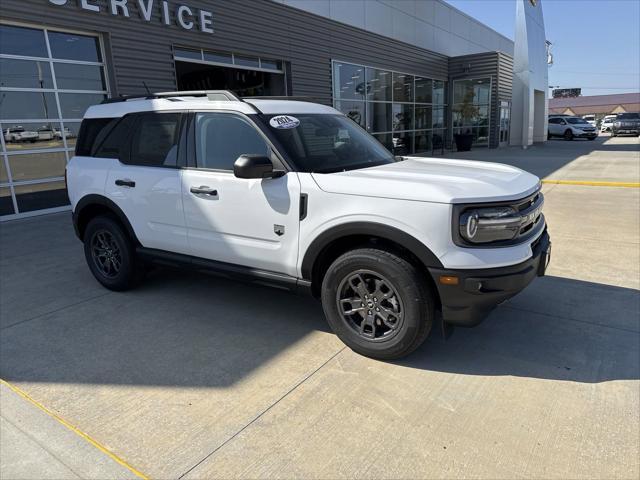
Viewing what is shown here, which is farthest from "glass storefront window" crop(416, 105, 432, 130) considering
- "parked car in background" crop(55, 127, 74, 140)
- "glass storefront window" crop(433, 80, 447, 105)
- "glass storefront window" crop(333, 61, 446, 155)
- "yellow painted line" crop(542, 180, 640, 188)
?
"parked car in background" crop(55, 127, 74, 140)

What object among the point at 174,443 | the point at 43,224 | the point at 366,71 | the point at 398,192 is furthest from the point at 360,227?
the point at 366,71

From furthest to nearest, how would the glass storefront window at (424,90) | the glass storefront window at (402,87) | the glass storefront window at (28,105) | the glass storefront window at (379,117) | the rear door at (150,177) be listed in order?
the glass storefront window at (424,90) < the glass storefront window at (402,87) < the glass storefront window at (379,117) < the glass storefront window at (28,105) < the rear door at (150,177)

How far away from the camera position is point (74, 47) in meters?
9.60

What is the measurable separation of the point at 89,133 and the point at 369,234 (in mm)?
3469

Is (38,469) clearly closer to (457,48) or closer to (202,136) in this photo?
(202,136)

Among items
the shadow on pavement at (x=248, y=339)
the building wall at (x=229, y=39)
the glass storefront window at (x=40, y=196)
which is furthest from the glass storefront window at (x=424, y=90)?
the shadow on pavement at (x=248, y=339)

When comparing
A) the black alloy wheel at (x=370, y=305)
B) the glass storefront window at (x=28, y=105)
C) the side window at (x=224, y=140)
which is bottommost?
the black alloy wheel at (x=370, y=305)

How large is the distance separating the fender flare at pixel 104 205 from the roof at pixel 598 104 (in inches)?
3536

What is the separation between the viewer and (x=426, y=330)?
126 inches

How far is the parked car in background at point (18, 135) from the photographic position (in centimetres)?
896

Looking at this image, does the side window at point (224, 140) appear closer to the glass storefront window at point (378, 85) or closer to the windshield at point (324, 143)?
the windshield at point (324, 143)

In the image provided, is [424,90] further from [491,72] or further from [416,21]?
[491,72]

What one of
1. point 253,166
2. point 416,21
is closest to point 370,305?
point 253,166

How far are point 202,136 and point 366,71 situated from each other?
51.4ft
